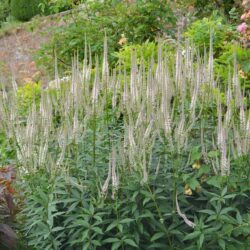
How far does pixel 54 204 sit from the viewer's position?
144 inches

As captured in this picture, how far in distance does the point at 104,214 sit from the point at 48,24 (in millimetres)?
10329

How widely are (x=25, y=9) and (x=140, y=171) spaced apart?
13275 millimetres

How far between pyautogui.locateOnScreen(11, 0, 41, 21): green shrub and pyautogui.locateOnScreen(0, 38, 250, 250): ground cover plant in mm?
12354

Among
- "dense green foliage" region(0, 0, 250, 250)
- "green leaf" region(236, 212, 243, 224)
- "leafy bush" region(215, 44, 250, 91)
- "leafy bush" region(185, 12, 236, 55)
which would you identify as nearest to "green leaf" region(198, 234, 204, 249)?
"dense green foliage" region(0, 0, 250, 250)

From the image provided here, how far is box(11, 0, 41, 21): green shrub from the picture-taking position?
631 inches

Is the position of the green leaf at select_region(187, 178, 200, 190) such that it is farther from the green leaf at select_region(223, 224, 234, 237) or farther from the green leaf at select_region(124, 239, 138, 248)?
the green leaf at select_region(124, 239, 138, 248)

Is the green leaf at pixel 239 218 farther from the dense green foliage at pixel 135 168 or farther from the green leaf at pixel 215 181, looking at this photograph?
the green leaf at pixel 215 181

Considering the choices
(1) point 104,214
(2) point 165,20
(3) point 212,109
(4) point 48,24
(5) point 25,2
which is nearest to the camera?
(1) point 104,214

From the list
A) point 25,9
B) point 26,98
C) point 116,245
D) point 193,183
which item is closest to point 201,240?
point 193,183

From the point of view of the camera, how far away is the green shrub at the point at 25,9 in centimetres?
1602

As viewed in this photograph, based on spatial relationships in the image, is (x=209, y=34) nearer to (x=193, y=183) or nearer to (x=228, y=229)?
(x=193, y=183)

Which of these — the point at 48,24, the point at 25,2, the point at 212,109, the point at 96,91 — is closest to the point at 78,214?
the point at 96,91

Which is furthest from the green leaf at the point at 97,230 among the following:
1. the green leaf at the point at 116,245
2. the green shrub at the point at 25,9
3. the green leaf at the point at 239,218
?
the green shrub at the point at 25,9

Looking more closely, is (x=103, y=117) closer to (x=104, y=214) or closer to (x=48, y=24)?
(x=104, y=214)
